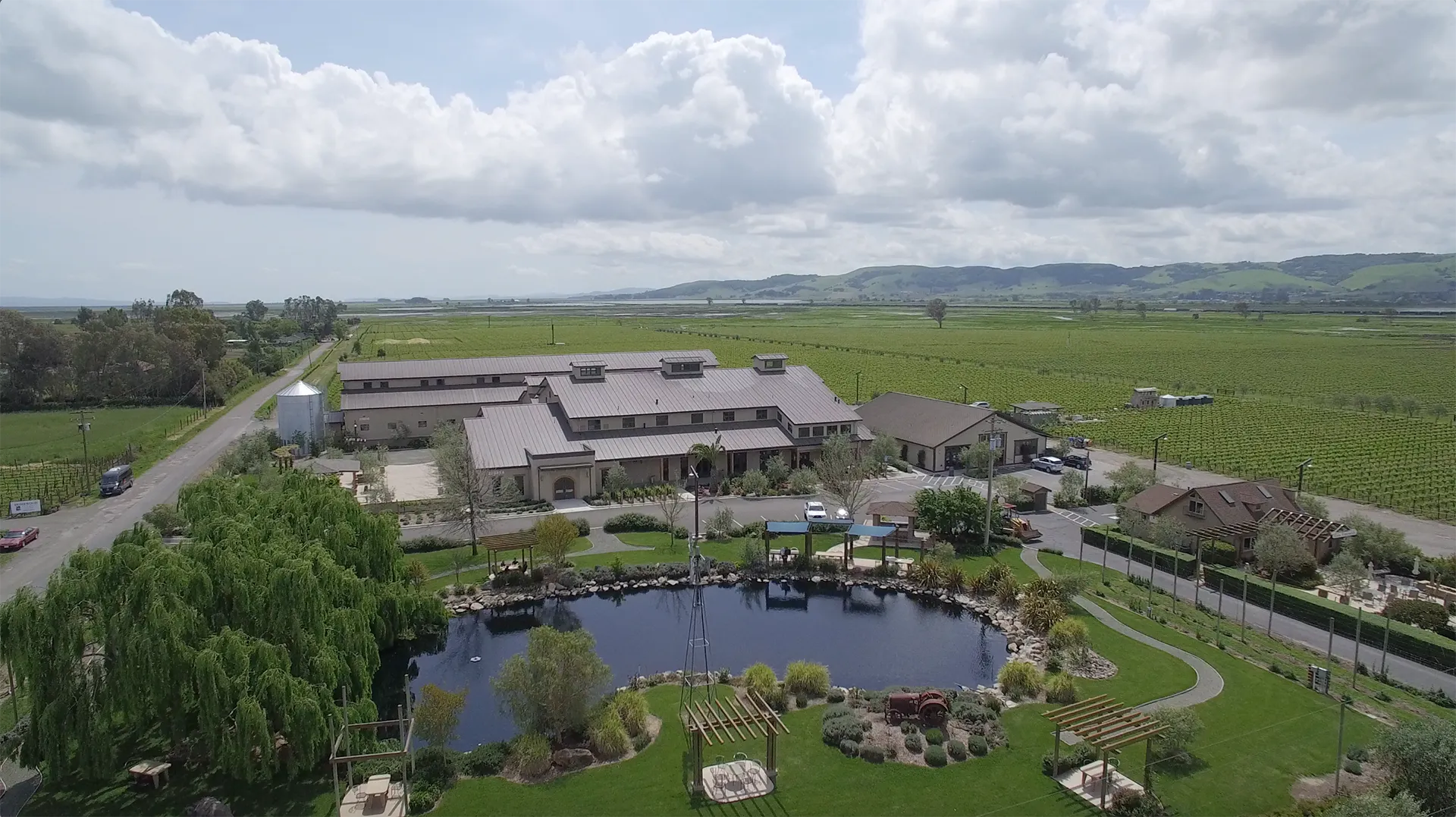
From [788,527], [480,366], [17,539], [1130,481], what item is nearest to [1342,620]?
[1130,481]

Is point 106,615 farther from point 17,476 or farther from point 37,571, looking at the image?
point 17,476

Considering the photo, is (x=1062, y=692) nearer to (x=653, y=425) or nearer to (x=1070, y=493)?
(x=1070, y=493)

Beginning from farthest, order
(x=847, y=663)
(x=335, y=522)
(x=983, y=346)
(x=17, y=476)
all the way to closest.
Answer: (x=983, y=346)
(x=17, y=476)
(x=847, y=663)
(x=335, y=522)

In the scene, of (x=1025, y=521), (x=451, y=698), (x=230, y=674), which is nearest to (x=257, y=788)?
(x=230, y=674)

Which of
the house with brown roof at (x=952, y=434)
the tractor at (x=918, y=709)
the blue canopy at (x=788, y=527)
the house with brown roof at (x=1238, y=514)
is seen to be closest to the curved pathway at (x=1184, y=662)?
the tractor at (x=918, y=709)

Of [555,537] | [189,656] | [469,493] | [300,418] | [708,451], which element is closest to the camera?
[189,656]

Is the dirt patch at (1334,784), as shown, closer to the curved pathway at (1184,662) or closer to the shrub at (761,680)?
the curved pathway at (1184,662)

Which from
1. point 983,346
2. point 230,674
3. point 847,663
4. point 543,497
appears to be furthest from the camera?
point 983,346
